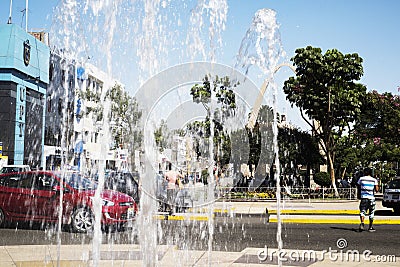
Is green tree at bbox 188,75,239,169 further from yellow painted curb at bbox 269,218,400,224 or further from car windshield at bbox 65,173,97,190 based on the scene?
car windshield at bbox 65,173,97,190

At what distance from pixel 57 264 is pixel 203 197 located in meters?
14.5

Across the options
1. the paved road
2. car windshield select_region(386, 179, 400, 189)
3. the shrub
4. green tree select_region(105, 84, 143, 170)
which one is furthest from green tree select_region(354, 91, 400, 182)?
the paved road

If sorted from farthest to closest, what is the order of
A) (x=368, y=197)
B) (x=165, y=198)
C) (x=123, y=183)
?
(x=123, y=183), (x=165, y=198), (x=368, y=197)

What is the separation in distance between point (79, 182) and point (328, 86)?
17498 millimetres

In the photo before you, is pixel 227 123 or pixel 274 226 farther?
pixel 227 123

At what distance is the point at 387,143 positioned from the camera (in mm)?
34750

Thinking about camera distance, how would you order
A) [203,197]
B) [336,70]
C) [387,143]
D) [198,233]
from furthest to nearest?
[387,143], [336,70], [203,197], [198,233]

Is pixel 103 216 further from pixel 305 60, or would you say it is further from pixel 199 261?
pixel 305 60

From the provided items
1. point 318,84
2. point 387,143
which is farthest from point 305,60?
point 387,143

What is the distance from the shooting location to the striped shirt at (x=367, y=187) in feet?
41.4

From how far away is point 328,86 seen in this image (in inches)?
1037

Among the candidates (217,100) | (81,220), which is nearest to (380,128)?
(217,100)

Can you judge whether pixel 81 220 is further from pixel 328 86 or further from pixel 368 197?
pixel 328 86

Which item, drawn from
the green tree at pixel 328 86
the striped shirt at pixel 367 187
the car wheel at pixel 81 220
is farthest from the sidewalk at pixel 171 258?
the green tree at pixel 328 86
